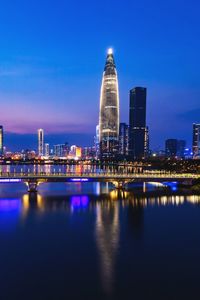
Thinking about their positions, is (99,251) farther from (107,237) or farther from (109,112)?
(109,112)

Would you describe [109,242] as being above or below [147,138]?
below

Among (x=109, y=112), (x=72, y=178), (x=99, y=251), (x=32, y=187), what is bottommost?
(x=99, y=251)

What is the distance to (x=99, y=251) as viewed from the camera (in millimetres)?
14000

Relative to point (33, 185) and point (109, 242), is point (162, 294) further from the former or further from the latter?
point (33, 185)

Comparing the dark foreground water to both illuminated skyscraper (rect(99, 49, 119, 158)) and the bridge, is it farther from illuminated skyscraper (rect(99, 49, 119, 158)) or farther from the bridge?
illuminated skyscraper (rect(99, 49, 119, 158))

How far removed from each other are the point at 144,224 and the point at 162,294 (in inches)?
346

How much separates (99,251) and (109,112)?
304ft

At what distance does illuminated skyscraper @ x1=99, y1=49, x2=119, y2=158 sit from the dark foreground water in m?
77.4

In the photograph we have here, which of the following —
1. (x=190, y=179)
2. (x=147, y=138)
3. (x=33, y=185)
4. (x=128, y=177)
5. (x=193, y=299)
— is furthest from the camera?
(x=147, y=138)

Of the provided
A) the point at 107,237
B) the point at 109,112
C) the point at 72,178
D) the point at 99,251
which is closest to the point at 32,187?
the point at 72,178

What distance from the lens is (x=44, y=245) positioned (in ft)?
48.6

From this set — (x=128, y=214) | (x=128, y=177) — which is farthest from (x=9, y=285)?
(x=128, y=177)

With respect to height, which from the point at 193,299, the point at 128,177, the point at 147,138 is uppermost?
the point at 147,138

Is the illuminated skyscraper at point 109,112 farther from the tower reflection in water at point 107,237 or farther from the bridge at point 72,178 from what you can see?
the tower reflection in water at point 107,237
